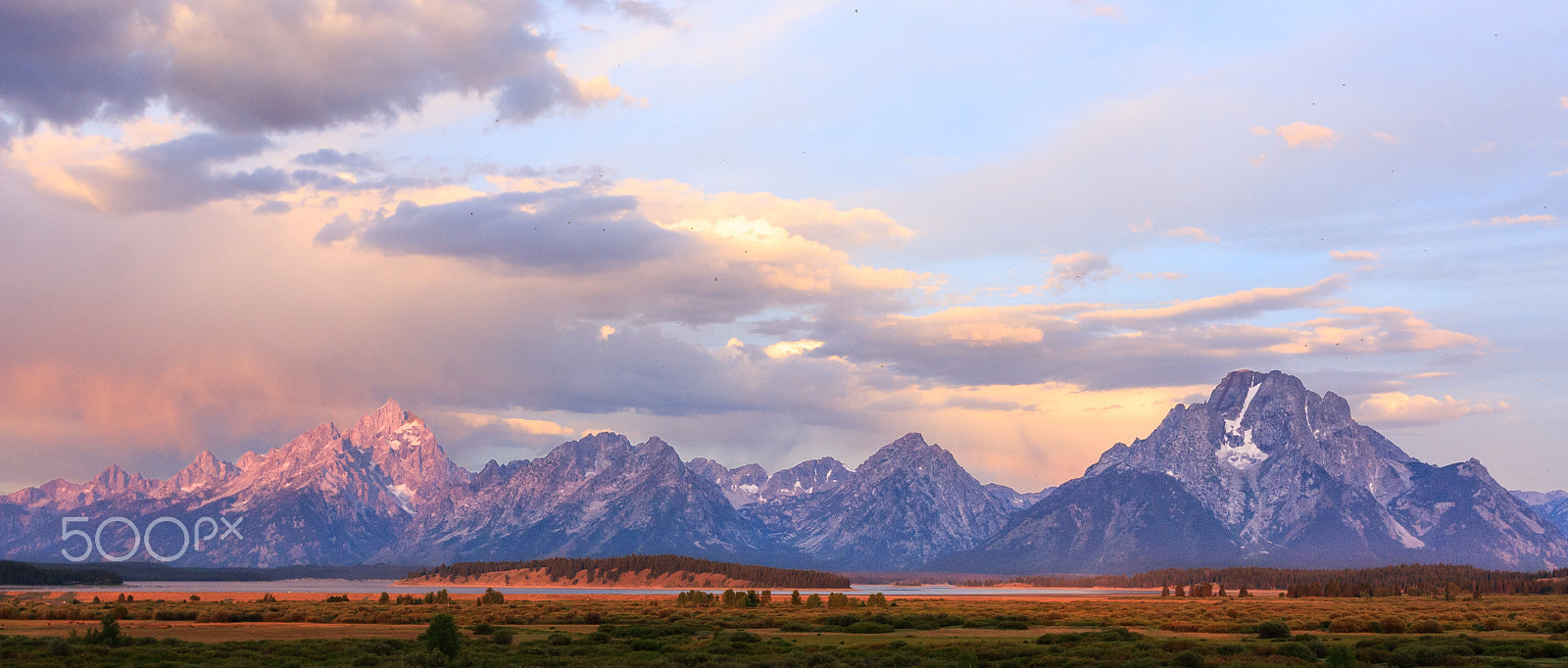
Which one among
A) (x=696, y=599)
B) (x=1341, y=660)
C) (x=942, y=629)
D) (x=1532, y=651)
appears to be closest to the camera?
(x=1341, y=660)

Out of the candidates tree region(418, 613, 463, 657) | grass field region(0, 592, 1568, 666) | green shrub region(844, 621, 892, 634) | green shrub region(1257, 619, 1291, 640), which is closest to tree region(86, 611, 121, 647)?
grass field region(0, 592, 1568, 666)

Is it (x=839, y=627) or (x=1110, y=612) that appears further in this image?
(x=1110, y=612)

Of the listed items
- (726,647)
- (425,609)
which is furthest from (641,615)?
(726,647)

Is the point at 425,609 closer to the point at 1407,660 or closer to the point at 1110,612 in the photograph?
the point at 1110,612

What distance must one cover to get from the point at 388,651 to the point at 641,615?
2371 inches

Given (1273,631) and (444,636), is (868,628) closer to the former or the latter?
(1273,631)

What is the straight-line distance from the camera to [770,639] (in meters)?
98.7

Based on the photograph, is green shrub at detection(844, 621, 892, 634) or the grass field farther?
green shrub at detection(844, 621, 892, 634)

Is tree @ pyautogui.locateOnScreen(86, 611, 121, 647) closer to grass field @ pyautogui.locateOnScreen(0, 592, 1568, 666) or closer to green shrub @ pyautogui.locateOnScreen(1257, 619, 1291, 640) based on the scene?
grass field @ pyautogui.locateOnScreen(0, 592, 1568, 666)

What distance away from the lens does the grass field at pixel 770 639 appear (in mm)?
75438

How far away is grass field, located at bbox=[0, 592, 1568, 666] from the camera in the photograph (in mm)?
75438

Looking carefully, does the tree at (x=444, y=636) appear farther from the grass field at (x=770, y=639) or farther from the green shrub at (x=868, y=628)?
the green shrub at (x=868, y=628)

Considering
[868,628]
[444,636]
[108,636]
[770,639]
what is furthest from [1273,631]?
[108,636]

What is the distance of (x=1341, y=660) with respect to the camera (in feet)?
196
